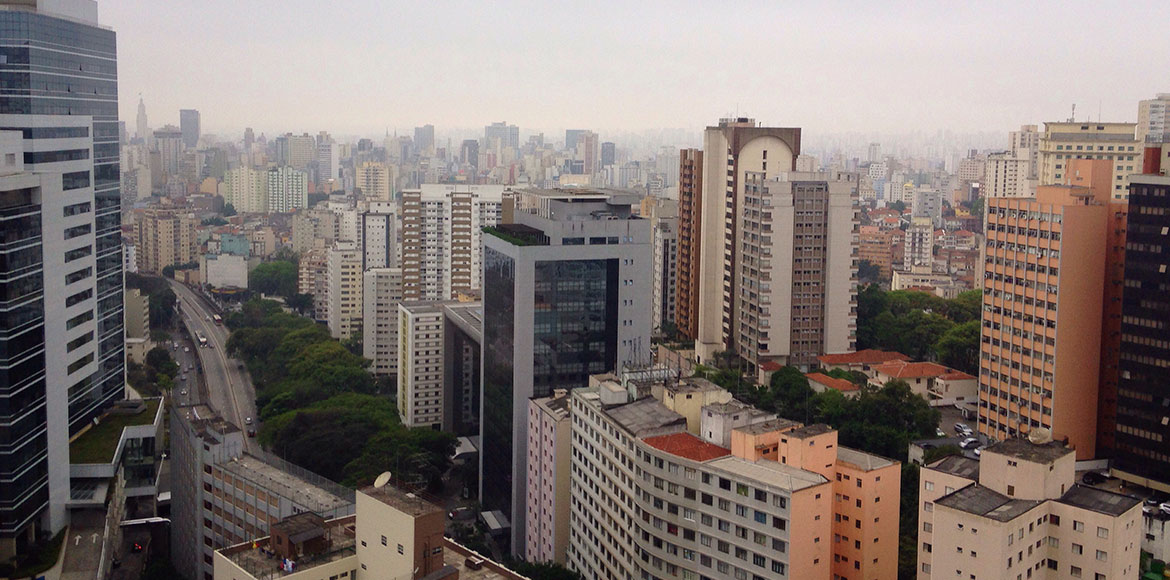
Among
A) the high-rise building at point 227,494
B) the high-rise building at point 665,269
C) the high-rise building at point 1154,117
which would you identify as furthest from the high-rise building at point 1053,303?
the high-rise building at point 1154,117

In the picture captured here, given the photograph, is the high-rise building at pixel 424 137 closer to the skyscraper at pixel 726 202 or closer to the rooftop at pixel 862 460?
the skyscraper at pixel 726 202

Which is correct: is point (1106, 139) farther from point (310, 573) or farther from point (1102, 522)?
point (310, 573)

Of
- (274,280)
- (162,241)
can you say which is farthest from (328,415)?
(162,241)

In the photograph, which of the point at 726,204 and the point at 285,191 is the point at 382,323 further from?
the point at 285,191

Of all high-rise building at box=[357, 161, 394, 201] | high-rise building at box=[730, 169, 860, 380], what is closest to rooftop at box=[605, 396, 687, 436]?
high-rise building at box=[730, 169, 860, 380]

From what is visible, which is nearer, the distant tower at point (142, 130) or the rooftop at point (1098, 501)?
the rooftop at point (1098, 501)
